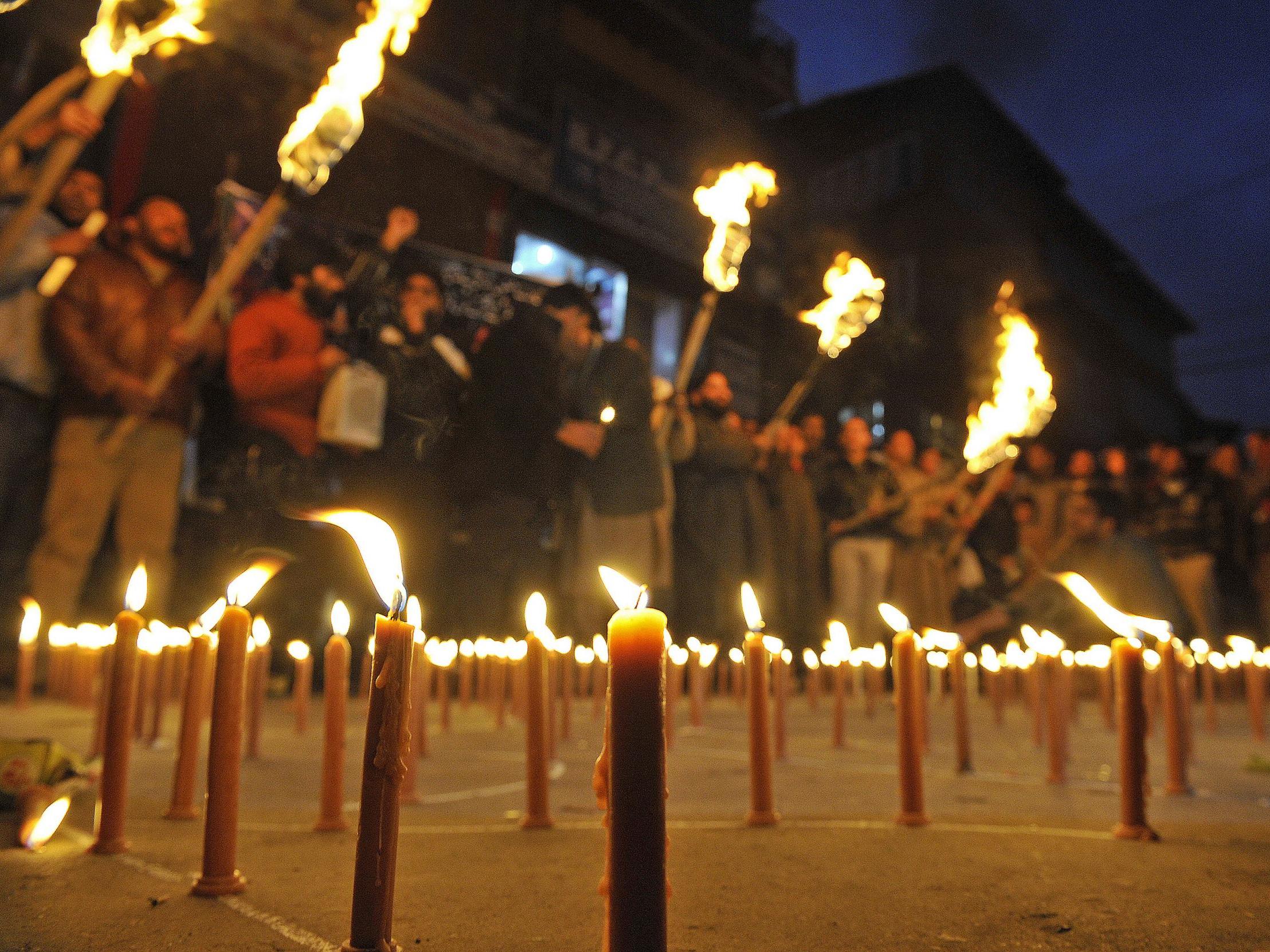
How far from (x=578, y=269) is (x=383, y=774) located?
39.0 feet

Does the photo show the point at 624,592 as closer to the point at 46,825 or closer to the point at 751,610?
the point at 751,610

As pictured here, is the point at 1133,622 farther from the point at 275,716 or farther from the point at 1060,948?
the point at 275,716

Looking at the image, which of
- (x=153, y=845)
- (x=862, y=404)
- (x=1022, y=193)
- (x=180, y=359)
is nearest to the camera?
(x=153, y=845)

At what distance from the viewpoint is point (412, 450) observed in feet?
14.4

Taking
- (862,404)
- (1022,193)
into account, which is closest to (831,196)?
(1022,193)

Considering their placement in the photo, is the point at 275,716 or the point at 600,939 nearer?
the point at 600,939

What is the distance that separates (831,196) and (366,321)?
765 inches

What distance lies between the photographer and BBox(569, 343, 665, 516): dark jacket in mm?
5469

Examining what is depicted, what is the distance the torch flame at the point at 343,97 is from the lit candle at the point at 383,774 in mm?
3935

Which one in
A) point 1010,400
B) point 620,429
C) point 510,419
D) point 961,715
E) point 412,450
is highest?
point 1010,400

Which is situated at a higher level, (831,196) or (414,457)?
(831,196)

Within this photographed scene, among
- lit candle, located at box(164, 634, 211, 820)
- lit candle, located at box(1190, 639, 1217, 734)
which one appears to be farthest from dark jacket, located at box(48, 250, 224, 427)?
lit candle, located at box(1190, 639, 1217, 734)

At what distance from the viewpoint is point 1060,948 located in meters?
1.14

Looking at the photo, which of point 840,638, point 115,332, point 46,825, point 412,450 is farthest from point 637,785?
point 115,332
